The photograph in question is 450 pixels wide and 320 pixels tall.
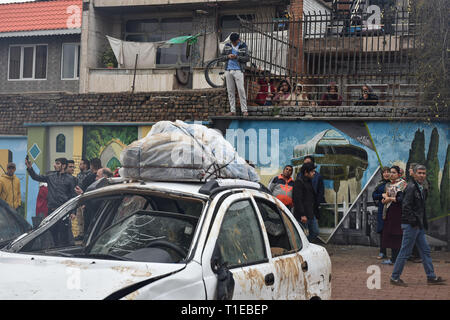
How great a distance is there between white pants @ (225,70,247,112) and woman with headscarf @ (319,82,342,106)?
1.71m

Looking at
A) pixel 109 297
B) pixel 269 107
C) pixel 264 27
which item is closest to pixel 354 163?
pixel 269 107

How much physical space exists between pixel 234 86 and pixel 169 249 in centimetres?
994

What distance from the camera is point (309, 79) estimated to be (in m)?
14.6

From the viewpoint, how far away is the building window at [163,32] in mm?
24234

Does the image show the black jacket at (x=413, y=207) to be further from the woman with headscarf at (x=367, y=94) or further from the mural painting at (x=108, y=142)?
the mural painting at (x=108, y=142)

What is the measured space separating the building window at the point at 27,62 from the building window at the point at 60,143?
34.6 ft

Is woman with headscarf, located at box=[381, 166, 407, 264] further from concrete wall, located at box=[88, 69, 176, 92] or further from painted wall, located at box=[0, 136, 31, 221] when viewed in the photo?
concrete wall, located at box=[88, 69, 176, 92]

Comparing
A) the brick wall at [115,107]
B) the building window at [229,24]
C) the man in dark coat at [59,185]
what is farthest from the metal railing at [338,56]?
the building window at [229,24]

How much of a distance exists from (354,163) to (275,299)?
357 inches

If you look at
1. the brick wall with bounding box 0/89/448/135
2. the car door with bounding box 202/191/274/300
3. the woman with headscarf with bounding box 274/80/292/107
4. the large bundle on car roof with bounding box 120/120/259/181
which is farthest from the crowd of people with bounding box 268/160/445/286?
the car door with bounding box 202/191/274/300

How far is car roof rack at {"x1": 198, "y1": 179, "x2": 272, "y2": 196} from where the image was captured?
15.3ft

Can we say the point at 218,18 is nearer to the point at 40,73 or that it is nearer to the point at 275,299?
the point at 40,73

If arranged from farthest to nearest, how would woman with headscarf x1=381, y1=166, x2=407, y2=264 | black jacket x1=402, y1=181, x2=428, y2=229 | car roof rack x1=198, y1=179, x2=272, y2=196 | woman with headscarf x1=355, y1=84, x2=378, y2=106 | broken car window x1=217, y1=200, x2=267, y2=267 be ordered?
woman with headscarf x1=355, y1=84, x2=378, y2=106, woman with headscarf x1=381, y1=166, x2=407, y2=264, black jacket x1=402, y1=181, x2=428, y2=229, car roof rack x1=198, y1=179, x2=272, y2=196, broken car window x1=217, y1=200, x2=267, y2=267

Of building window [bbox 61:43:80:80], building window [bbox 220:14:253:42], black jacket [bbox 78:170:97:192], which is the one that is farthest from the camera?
building window [bbox 61:43:80:80]
